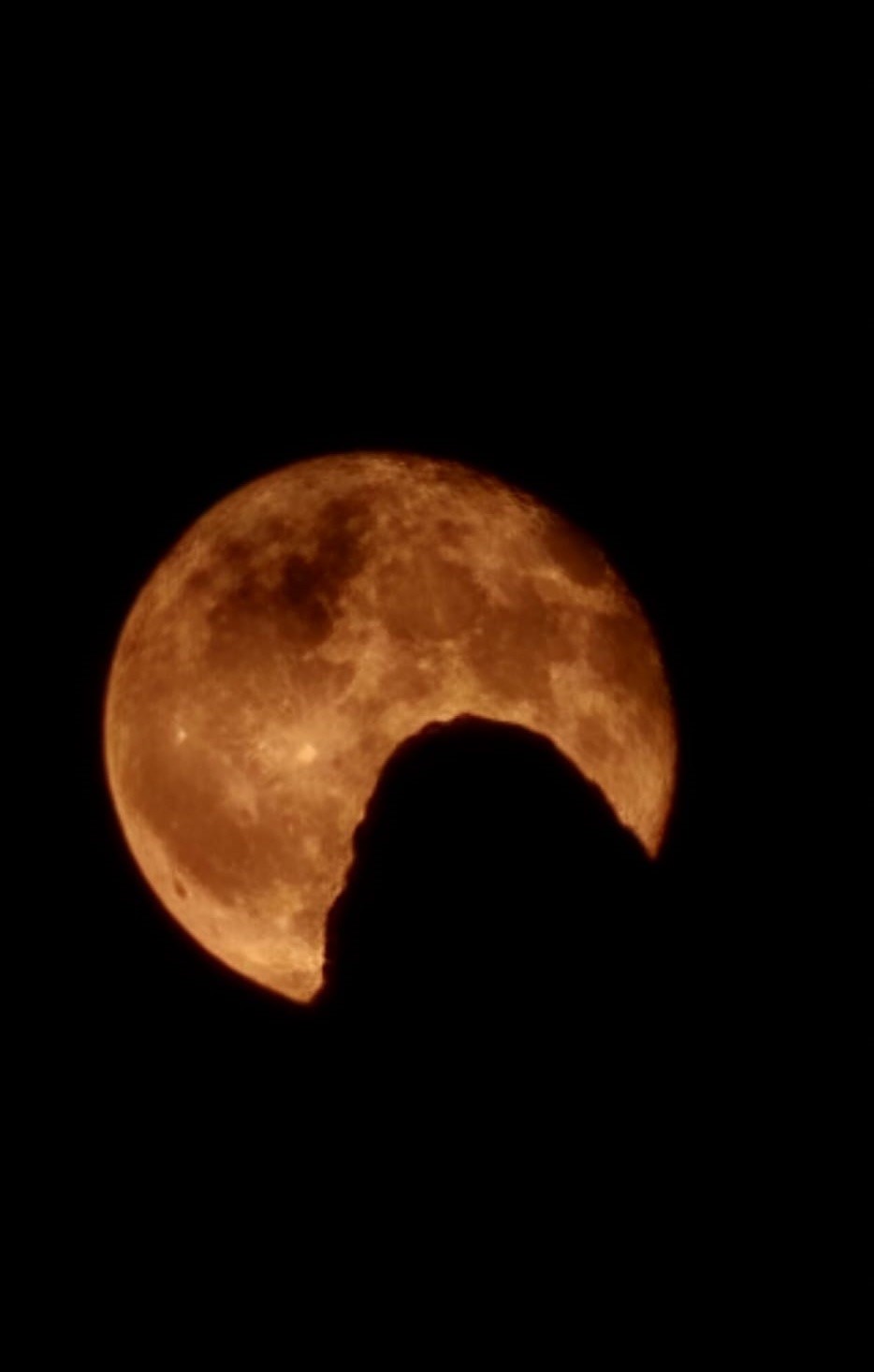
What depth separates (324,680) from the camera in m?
3.19

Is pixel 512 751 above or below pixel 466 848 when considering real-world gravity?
above

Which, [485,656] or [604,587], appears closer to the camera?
[485,656]

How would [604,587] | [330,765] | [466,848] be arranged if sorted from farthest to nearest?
[604,587] < [330,765] < [466,848]

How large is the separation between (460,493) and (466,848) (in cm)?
155

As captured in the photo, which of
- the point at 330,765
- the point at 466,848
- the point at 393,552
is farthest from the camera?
the point at 393,552

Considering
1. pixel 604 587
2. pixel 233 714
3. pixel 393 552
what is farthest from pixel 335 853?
pixel 604 587

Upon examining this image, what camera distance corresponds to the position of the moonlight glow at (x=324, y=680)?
317cm

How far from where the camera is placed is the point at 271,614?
10.8 feet

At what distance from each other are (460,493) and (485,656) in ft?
2.16

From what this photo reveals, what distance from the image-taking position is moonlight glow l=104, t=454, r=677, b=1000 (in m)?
3.17

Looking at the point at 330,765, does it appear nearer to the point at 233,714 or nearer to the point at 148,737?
the point at 233,714

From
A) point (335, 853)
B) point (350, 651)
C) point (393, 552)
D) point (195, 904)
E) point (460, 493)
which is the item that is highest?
point (460, 493)

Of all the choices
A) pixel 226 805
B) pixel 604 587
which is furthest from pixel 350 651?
pixel 604 587

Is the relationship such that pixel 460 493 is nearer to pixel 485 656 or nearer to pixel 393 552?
pixel 393 552
